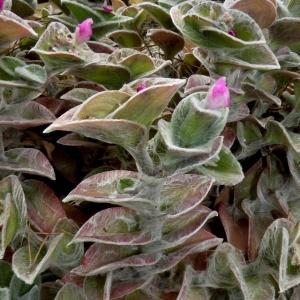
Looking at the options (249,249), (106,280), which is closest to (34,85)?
(106,280)

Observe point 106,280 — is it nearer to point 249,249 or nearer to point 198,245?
point 198,245

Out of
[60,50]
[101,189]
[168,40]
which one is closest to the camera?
[101,189]

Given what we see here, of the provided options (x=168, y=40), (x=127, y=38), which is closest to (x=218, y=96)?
(x=168, y=40)

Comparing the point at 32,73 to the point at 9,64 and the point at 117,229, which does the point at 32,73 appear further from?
the point at 117,229

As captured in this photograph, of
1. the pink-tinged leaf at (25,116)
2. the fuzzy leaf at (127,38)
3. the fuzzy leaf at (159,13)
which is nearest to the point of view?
the pink-tinged leaf at (25,116)

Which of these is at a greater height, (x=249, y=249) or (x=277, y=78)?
(x=277, y=78)

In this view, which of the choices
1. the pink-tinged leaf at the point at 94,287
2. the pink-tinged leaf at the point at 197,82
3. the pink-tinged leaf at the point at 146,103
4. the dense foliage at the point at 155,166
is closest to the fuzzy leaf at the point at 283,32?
the dense foliage at the point at 155,166

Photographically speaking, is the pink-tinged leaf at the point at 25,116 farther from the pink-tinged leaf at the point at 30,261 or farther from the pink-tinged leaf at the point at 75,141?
the pink-tinged leaf at the point at 30,261
